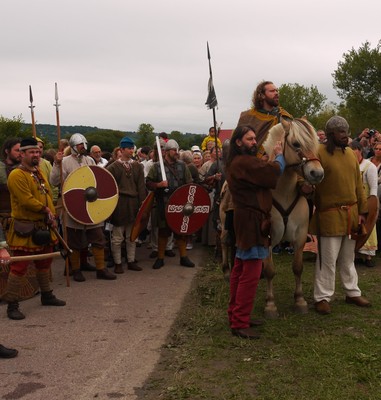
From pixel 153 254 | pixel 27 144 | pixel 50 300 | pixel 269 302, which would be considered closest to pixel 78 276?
pixel 50 300

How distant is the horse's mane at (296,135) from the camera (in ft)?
15.7

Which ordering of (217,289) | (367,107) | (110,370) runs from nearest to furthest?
1. (110,370)
2. (217,289)
3. (367,107)

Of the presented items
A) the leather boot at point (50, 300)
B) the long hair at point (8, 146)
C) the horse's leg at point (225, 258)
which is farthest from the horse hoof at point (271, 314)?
the long hair at point (8, 146)

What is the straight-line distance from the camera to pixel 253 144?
4473 mm

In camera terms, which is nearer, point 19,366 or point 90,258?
point 19,366

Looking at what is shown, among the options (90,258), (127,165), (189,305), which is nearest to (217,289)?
(189,305)

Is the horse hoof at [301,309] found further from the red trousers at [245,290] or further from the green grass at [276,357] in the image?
the red trousers at [245,290]

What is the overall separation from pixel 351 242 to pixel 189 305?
181cm

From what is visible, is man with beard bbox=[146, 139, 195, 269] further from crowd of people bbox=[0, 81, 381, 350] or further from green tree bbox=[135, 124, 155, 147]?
green tree bbox=[135, 124, 155, 147]

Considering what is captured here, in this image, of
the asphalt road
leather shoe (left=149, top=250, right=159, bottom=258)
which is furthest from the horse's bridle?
leather shoe (left=149, top=250, right=159, bottom=258)

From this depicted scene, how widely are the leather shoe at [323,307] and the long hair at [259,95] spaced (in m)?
2.07

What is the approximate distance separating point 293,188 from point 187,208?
2566 mm

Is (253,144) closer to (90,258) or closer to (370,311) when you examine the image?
(370,311)

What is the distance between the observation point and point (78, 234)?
7227 mm
